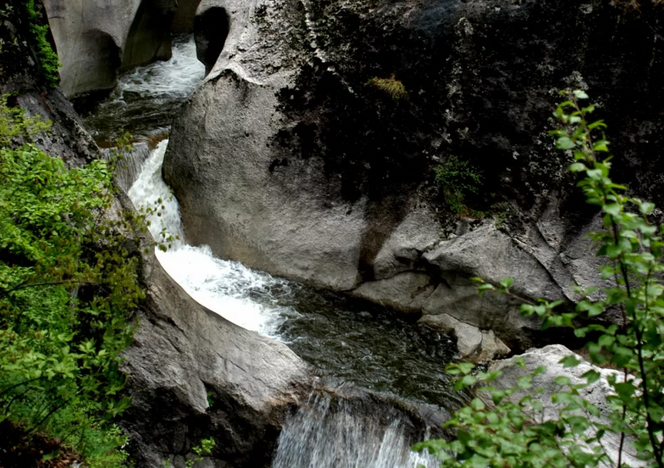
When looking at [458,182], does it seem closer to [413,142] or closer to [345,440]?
[413,142]

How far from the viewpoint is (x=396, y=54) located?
29.1ft

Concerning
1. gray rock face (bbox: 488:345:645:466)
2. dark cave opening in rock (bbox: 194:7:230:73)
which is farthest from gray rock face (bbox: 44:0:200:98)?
gray rock face (bbox: 488:345:645:466)

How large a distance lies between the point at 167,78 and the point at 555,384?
1058cm

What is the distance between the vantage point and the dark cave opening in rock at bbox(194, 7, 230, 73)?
33.9ft

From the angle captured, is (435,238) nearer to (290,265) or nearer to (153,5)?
(290,265)

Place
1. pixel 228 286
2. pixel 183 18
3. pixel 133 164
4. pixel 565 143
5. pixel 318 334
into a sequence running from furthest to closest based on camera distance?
pixel 183 18 < pixel 133 164 < pixel 228 286 < pixel 318 334 < pixel 565 143

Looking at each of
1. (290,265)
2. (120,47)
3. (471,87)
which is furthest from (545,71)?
(120,47)

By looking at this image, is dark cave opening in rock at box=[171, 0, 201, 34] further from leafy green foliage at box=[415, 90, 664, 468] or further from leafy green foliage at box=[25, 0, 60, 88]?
leafy green foliage at box=[415, 90, 664, 468]

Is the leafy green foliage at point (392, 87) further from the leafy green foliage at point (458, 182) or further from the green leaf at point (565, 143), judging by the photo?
the green leaf at point (565, 143)

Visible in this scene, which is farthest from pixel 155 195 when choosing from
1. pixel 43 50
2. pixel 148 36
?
pixel 148 36

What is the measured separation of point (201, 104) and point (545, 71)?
5.08 meters

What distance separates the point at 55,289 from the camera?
16.7 feet

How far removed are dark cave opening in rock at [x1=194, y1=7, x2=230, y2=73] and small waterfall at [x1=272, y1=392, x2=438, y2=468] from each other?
6.67 meters

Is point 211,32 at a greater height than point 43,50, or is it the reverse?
point 211,32
